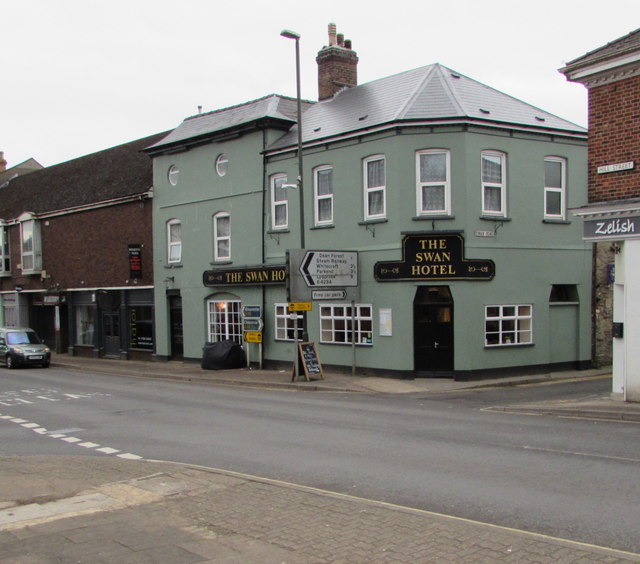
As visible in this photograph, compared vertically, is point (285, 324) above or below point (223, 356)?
above

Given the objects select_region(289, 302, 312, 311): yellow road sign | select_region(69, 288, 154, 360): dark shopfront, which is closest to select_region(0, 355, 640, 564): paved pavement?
select_region(289, 302, 312, 311): yellow road sign

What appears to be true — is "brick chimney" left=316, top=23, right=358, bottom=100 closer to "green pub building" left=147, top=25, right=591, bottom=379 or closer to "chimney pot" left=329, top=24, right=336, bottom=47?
"chimney pot" left=329, top=24, right=336, bottom=47

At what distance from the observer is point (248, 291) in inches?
992

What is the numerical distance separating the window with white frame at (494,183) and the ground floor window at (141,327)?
15845 mm

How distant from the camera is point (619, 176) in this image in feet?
48.9

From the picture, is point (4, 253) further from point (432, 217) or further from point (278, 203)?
point (432, 217)

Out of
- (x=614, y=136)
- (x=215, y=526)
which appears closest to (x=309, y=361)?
(x=614, y=136)

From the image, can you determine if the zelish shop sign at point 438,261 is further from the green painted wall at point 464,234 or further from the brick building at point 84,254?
the brick building at point 84,254

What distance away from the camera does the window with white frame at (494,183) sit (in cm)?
2033

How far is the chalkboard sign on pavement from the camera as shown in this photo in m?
20.2

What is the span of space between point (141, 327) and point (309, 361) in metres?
12.8

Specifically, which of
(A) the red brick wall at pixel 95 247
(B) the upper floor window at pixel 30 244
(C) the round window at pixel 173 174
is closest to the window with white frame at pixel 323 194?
(C) the round window at pixel 173 174

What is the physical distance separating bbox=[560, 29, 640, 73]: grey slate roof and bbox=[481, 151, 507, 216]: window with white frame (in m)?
4.85

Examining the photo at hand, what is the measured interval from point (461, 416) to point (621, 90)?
781 cm
